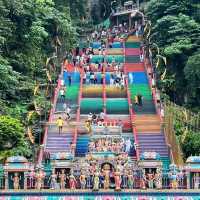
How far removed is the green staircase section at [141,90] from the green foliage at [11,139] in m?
11.5

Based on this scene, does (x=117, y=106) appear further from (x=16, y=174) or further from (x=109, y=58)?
(x=16, y=174)

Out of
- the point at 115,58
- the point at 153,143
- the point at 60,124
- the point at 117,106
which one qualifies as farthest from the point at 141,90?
the point at 115,58

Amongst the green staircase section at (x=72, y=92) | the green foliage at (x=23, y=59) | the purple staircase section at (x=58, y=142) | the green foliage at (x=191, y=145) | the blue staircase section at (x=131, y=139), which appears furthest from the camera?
the green staircase section at (x=72, y=92)

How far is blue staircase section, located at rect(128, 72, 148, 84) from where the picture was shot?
147 feet

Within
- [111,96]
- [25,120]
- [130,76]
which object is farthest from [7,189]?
[130,76]

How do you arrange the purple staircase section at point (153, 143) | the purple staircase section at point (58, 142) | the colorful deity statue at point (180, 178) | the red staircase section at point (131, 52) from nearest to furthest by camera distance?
the colorful deity statue at point (180, 178), the purple staircase section at point (153, 143), the purple staircase section at point (58, 142), the red staircase section at point (131, 52)

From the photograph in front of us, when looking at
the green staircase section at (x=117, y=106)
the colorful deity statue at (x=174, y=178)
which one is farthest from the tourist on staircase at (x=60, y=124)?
the colorful deity statue at (x=174, y=178)

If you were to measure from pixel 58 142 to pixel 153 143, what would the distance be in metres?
4.55

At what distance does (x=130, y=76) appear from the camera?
45688 mm

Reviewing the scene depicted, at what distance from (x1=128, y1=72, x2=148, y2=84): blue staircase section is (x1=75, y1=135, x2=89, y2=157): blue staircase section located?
1138 cm

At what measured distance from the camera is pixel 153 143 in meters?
33.3

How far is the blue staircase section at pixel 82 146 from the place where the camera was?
32.1 metres

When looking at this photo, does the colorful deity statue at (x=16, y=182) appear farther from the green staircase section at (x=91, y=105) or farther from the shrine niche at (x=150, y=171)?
the green staircase section at (x=91, y=105)

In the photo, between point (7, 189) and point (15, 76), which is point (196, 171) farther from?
point (15, 76)
